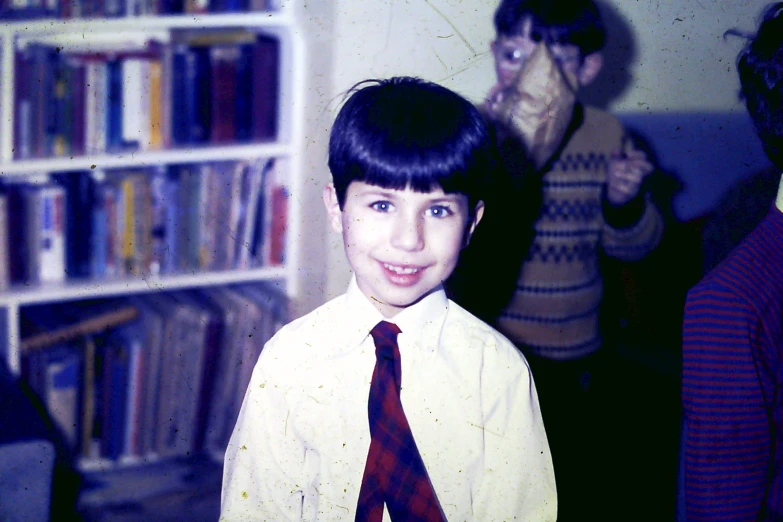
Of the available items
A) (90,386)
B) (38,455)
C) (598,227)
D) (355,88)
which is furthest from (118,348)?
(598,227)

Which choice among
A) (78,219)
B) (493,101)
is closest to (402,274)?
(493,101)

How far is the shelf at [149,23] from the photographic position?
886mm

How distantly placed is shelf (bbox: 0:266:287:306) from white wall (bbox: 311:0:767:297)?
144 millimetres

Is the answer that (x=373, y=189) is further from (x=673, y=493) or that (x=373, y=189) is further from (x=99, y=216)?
(x=673, y=493)

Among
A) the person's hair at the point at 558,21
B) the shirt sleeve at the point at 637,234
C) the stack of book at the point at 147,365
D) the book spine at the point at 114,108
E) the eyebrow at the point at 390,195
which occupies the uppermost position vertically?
the person's hair at the point at 558,21

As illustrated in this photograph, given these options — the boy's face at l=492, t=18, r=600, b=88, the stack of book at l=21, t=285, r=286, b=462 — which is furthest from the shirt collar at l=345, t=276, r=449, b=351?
the boy's face at l=492, t=18, r=600, b=88

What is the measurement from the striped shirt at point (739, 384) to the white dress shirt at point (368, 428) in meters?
0.18

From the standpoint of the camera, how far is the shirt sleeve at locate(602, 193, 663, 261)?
3.65 ft

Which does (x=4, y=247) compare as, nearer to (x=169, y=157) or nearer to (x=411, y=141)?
(x=169, y=157)

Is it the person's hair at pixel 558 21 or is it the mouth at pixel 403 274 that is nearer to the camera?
the mouth at pixel 403 274

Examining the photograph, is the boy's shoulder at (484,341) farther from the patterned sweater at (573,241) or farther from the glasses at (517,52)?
the glasses at (517,52)

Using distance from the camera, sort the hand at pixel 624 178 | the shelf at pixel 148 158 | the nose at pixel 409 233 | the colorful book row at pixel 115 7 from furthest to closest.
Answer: the hand at pixel 624 178, the shelf at pixel 148 158, the colorful book row at pixel 115 7, the nose at pixel 409 233

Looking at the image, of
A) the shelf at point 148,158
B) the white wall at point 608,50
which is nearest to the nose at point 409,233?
the white wall at point 608,50

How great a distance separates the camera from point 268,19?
3.26 feet
